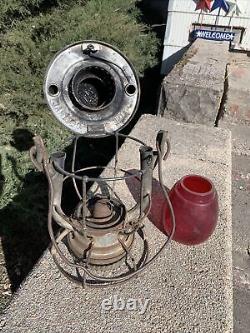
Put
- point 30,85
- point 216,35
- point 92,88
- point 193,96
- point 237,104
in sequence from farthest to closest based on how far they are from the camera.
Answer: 1. point 216,35
2. point 30,85
3. point 237,104
4. point 193,96
5. point 92,88

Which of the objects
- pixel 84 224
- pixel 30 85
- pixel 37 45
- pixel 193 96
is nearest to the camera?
pixel 84 224

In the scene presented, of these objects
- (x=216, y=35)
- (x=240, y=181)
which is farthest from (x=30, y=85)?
(x=216, y=35)

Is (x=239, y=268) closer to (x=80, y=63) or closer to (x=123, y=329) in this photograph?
(x=123, y=329)

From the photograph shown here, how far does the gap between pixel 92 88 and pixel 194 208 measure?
594mm

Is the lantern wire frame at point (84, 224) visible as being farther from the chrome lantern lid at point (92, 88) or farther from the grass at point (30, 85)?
the grass at point (30, 85)

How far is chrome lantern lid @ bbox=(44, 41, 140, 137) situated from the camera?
Result: 127 cm

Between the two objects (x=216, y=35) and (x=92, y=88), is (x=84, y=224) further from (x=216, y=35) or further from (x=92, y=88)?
(x=216, y=35)

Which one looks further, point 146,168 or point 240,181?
point 240,181

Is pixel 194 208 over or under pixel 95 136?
under

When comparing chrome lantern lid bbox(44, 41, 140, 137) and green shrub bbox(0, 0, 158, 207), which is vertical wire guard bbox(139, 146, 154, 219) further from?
green shrub bbox(0, 0, 158, 207)

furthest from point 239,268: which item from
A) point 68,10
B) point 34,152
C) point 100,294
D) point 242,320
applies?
point 68,10

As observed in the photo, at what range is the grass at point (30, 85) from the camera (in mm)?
2758

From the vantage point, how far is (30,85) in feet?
12.3

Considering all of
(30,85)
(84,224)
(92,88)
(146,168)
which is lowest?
(30,85)
